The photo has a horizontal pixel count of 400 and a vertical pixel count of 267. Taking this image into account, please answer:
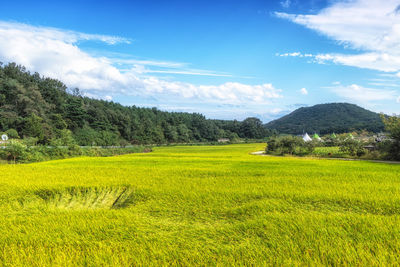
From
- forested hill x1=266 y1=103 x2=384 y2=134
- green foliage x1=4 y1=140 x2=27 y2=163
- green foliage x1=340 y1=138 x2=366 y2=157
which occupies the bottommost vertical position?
green foliage x1=4 y1=140 x2=27 y2=163

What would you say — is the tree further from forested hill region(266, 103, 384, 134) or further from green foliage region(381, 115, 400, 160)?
forested hill region(266, 103, 384, 134)

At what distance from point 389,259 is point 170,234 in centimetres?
279

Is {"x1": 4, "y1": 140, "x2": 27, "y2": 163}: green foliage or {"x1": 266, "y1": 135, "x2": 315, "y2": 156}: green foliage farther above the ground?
{"x1": 266, "y1": 135, "x2": 315, "y2": 156}: green foliage

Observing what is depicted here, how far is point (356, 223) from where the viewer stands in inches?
138

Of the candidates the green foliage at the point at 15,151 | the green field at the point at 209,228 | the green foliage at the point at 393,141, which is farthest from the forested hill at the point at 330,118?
the green field at the point at 209,228

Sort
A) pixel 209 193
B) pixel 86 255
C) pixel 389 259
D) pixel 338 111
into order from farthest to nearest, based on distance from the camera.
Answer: pixel 338 111
pixel 209 193
pixel 86 255
pixel 389 259

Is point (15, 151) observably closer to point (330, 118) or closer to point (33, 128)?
point (33, 128)

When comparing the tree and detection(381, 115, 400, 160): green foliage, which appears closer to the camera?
detection(381, 115, 400, 160): green foliage

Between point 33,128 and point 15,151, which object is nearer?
point 15,151

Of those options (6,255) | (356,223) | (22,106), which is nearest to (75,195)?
(6,255)

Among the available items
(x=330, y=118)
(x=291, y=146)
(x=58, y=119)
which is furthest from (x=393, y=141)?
(x=330, y=118)

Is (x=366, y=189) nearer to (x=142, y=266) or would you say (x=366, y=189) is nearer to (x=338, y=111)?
(x=142, y=266)

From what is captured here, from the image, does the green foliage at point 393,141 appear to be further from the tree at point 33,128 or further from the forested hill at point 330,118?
the forested hill at point 330,118

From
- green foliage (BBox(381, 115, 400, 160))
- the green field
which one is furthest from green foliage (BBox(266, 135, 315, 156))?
the green field
